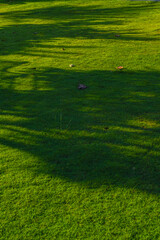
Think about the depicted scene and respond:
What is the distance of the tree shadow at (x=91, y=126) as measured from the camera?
278 centimetres

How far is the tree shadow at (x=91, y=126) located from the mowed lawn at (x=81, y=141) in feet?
0.03

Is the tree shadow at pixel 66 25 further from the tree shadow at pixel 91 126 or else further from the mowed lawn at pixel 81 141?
the tree shadow at pixel 91 126

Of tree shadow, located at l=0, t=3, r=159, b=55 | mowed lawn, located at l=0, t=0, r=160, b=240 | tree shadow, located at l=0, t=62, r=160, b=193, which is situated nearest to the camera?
mowed lawn, located at l=0, t=0, r=160, b=240

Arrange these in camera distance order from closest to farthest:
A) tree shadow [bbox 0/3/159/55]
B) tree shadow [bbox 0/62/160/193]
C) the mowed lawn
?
1. the mowed lawn
2. tree shadow [bbox 0/62/160/193]
3. tree shadow [bbox 0/3/159/55]

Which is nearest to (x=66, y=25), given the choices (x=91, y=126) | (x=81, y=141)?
(x=91, y=126)

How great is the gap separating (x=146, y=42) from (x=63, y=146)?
4676 mm

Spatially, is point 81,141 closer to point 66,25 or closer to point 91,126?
point 91,126

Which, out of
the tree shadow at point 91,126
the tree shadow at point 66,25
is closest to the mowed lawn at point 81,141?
the tree shadow at point 91,126

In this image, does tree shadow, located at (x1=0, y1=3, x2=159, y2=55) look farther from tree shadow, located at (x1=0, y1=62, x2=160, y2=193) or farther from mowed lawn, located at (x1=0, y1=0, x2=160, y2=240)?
tree shadow, located at (x1=0, y1=62, x2=160, y2=193)

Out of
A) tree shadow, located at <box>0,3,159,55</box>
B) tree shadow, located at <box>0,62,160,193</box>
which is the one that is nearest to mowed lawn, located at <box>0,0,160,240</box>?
tree shadow, located at <box>0,62,160,193</box>

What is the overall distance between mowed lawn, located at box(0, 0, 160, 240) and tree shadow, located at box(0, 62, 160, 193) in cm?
1

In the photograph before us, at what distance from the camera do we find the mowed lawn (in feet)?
7.48

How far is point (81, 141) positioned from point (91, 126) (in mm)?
344

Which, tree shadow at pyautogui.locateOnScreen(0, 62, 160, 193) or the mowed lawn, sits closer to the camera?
the mowed lawn
